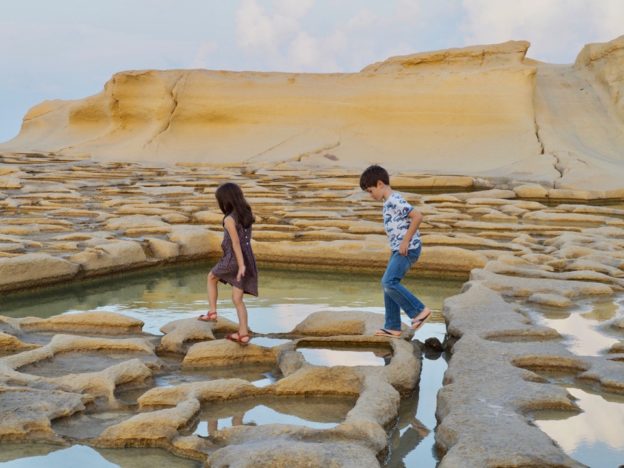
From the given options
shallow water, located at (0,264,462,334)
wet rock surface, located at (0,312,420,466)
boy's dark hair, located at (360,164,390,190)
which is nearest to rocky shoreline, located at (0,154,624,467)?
wet rock surface, located at (0,312,420,466)

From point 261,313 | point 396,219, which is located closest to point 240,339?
point 396,219

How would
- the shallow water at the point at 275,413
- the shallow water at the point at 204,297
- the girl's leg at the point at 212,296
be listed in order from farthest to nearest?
the shallow water at the point at 204,297
the girl's leg at the point at 212,296
the shallow water at the point at 275,413

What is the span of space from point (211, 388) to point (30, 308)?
278 cm

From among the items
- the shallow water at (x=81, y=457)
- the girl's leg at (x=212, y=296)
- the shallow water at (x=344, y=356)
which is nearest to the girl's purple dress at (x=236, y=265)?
the girl's leg at (x=212, y=296)

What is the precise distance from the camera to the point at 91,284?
267 inches

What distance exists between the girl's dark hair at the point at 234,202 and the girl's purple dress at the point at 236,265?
0.05m

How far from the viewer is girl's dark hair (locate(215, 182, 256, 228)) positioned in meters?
4.44

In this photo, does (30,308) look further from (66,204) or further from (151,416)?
(66,204)

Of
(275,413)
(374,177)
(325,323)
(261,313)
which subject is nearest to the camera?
(275,413)

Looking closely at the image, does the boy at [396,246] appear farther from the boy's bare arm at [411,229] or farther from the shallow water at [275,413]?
the shallow water at [275,413]

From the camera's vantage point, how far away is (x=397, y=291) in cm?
466

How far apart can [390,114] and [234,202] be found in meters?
13.8

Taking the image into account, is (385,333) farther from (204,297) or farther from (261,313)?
(204,297)

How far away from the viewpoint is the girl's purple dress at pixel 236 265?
452 centimetres
